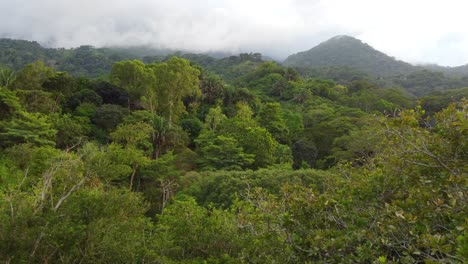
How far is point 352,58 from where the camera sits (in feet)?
448

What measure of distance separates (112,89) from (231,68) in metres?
56.6

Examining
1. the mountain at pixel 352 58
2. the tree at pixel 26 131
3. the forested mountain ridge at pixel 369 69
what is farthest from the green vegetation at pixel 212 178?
the mountain at pixel 352 58

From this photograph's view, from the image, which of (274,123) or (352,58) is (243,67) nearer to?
(274,123)

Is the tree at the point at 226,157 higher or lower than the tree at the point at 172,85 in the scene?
lower

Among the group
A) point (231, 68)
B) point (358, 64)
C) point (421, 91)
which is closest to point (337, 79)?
point (421, 91)

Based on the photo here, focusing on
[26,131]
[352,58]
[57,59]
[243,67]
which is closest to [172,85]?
[26,131]

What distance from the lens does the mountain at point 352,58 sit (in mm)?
116750

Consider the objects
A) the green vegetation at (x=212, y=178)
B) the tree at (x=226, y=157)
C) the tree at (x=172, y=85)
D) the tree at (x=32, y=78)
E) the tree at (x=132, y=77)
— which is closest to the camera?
the green vegetation at (x=212, y=178)

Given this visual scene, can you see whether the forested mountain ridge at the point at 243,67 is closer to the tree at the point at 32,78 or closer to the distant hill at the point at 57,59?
the distant hill at the point at 57,59

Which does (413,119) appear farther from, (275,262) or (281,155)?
(281,155)

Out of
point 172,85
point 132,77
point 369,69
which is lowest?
point 369,69

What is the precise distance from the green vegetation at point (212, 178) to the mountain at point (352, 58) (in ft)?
293

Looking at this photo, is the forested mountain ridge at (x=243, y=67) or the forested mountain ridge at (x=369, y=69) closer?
the forested mountain ridge at (x=243, y=67)

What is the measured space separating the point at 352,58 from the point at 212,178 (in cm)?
13774
